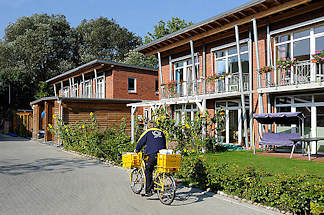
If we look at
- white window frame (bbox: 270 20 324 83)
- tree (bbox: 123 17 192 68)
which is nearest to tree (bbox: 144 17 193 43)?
tree (bbox: 123 17 192 68)

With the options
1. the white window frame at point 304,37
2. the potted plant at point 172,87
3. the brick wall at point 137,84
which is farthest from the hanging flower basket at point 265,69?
the brick wall at point 137,84

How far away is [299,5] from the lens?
11.5 metres

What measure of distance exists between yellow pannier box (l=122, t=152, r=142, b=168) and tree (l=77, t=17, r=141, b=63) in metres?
42.7

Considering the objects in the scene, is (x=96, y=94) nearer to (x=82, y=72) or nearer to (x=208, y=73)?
(x=82, y=72)

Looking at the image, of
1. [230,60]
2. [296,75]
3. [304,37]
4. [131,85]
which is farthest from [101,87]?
[296,75]

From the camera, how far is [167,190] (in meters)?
5.54

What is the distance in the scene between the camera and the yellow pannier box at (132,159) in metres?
5.95

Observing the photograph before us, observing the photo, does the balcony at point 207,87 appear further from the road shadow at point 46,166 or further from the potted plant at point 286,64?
the road shadow at point 46,166

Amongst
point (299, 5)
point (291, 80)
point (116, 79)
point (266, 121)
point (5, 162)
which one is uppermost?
point (299, 5)

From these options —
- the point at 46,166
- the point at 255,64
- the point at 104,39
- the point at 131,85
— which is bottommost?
the point at 46,166

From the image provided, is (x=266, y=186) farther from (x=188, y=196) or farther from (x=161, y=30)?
(x=161, y=30)

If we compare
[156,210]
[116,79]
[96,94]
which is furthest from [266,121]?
[96,94]

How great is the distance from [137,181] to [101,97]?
2093 centimetres

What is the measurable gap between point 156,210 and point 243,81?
10473 mm
